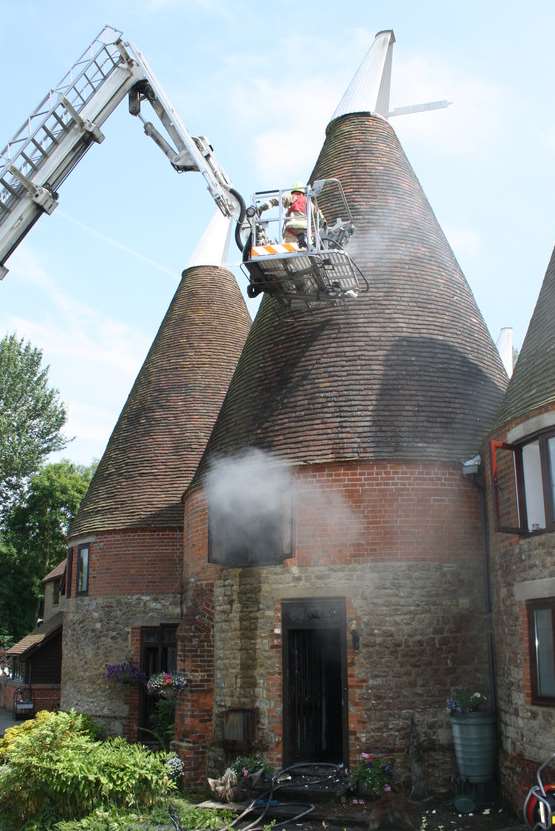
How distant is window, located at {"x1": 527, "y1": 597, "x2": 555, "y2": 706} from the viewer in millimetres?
9117

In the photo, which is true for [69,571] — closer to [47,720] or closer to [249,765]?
[47,720]

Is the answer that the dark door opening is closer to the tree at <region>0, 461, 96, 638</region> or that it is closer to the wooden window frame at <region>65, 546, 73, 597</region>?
the wooden window frame at <region>65, 546, 73, 597</region>

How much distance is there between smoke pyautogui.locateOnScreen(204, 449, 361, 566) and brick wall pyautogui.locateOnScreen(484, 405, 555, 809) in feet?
6.32

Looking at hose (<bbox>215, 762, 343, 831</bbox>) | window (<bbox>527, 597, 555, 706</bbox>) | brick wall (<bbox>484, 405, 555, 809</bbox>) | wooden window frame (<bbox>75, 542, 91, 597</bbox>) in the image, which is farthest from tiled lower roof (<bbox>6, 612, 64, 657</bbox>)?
window (<bbox>527, 597, 555, 706</bbox>)

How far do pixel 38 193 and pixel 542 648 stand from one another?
8.56 m

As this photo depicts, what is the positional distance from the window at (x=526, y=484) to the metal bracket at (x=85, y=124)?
7134mm

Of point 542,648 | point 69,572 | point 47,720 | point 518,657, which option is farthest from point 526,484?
point 69,572

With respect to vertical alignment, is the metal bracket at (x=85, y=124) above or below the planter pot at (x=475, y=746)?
above

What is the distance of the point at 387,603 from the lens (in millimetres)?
10945

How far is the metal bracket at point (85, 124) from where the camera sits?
12430mm

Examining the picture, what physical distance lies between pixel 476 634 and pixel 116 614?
8482 mm

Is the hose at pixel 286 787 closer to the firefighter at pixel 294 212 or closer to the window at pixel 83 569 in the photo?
the firefighter at pixel 294 212

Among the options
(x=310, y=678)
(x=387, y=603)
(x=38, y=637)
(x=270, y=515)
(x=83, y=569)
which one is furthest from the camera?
(x=38, y=637)

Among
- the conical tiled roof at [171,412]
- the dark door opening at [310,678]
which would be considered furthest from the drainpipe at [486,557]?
the conical tiled roof at [171,412]
